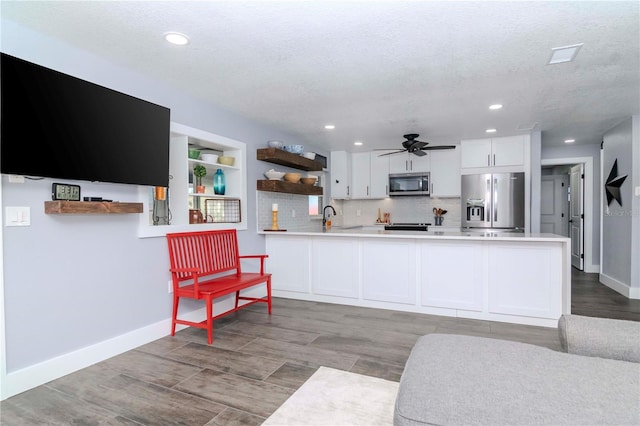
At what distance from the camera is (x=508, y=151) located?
5.39 meters

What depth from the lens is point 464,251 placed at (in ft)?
12.0

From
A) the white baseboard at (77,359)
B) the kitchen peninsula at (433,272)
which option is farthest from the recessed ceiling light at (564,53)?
the white baseboard at (77,359)

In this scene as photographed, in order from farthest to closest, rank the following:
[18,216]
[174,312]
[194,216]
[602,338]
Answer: [194,216], [174,312], [18,216], [602,338]

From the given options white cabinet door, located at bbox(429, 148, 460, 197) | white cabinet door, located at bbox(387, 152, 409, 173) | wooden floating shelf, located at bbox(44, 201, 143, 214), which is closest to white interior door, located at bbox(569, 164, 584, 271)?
white cabinet door, located at bbox(429, 148, 460, 197)

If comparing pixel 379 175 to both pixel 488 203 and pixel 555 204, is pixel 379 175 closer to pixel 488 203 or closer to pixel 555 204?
pixel 488 203

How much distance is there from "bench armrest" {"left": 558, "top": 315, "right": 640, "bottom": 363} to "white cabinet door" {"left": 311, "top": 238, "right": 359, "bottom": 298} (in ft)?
9.12

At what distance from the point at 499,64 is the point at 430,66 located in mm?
529

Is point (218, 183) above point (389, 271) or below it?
above

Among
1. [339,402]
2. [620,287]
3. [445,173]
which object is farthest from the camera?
[445,173]

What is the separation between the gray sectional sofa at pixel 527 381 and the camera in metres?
0.96

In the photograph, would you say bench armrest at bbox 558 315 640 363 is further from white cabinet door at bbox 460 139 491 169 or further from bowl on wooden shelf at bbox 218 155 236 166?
white cabinet door at bbox 460 139 491 169

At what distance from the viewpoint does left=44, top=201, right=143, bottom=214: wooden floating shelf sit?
2309mm

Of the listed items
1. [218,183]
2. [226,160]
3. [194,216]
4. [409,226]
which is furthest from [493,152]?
[194,216]

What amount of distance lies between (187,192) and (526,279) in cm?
345
